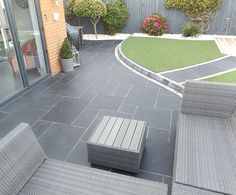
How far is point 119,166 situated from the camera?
2391mm

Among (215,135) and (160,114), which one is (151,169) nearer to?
(215,135)

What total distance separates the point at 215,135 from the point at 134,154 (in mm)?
874

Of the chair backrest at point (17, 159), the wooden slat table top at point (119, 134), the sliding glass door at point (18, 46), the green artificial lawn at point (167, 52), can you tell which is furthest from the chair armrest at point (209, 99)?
the sliding glass door at point (18, 46)

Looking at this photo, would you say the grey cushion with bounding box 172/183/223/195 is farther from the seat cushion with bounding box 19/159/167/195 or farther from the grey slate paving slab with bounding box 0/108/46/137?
the grey slate paving slab with bounding box 0/108/46/137

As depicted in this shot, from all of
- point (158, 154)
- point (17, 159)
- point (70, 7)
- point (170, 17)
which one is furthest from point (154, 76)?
point (70, 7)

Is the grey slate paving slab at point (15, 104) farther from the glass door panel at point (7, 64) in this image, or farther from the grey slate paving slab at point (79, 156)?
the grey slate paving slab at point (79, 156)

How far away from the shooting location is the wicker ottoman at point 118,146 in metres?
2.28

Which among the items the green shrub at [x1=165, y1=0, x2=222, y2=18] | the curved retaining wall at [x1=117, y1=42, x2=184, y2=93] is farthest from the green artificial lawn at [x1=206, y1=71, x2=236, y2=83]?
the green shrub at [x1=165, y1=0, x2=222, y2=18]

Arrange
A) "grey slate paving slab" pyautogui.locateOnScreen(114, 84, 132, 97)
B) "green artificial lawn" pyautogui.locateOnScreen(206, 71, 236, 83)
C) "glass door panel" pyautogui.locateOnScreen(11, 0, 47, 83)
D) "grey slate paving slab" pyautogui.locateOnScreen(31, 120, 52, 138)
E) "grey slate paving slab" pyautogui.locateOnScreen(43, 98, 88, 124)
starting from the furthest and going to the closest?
"green artificial lawn" pyautogui.locateOnScreen(206, 71, 236, 83) → "grey slate paving slab" pyautogui.locateOnScreen(114, 84, 132, 97) → "glass door panel" pyautogui.locateOnScreen(11, 0, 47, 83) → "grey slate paving slab" pyautogui.locateOnScreen(43, 98, 88, 124) → "grey slate paving slab" pyautogui.locateOnScreen(31, 120, 52, 138)

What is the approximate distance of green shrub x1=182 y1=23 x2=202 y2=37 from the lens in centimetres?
847

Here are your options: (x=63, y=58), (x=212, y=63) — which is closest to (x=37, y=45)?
(x=63, y=58)

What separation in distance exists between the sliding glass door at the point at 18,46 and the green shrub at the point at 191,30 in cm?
599

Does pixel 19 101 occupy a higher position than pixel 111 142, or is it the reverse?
pixel 111 142

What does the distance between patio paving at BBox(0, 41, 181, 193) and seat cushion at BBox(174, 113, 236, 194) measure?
47cm
